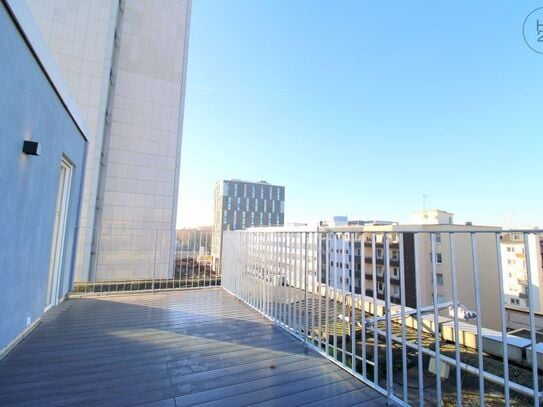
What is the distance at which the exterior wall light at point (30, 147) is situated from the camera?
226 cm

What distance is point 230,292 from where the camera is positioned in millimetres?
5098

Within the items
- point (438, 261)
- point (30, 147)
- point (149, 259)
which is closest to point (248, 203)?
point (149, 259)

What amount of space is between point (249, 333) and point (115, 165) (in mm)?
8953

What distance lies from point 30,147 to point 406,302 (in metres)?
4.23

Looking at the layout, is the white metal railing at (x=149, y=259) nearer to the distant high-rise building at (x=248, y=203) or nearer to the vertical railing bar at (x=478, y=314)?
the vertical railing bar at (x=478, y=314)

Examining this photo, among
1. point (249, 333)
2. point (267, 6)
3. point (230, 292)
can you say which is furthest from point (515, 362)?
point (267, 6)

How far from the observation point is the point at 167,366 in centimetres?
220

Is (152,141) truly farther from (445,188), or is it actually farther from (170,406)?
(445,188)

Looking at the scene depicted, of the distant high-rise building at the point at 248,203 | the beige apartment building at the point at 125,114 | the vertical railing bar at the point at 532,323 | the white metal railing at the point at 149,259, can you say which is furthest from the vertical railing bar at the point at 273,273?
the distant high-rise building at the point at 248,203

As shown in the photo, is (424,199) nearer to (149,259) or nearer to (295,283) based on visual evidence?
(149,259)

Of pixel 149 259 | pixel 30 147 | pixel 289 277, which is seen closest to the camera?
pixel 30 147

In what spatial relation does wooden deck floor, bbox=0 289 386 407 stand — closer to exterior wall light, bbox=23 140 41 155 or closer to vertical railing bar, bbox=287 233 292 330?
vertical railing bar, bbox=287 233 292 330

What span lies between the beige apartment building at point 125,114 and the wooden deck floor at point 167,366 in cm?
592

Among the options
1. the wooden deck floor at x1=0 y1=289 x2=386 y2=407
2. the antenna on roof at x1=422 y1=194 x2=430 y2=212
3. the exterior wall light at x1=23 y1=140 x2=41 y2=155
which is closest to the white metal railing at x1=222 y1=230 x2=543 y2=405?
the wooden deck floor at x1=0 y1=289 x2=386 y2=407
